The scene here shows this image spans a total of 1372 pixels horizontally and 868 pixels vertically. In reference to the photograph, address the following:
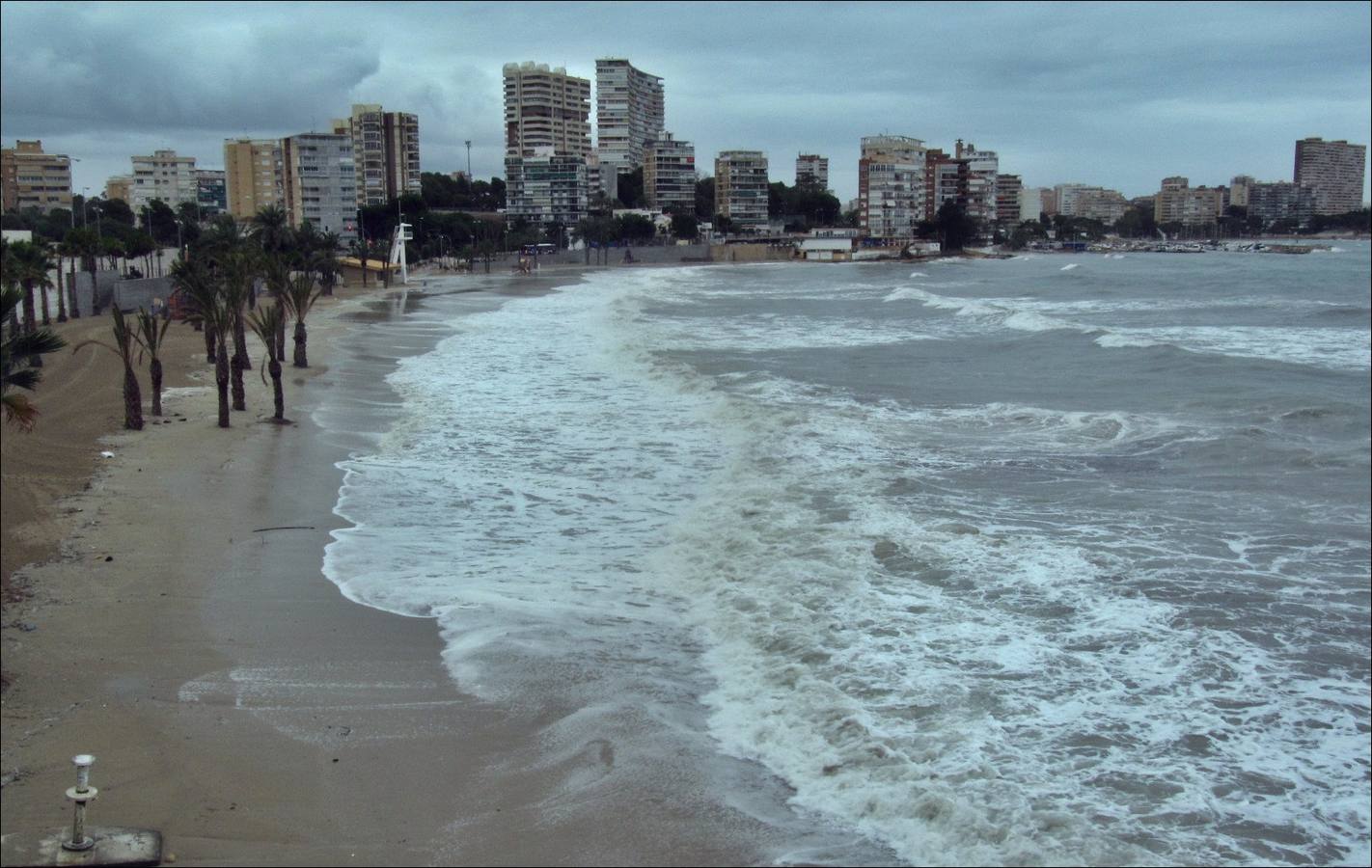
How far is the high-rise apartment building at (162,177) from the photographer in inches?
6212

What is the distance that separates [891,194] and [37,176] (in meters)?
113

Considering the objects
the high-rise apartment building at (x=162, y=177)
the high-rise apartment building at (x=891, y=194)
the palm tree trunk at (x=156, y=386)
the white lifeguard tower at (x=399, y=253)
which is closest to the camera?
the palm tree trunk at (x=156, y=386)

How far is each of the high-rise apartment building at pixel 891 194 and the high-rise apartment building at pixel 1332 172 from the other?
490ft

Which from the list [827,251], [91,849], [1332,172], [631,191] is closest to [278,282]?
[1332,172]

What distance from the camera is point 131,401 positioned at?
52.2 ft

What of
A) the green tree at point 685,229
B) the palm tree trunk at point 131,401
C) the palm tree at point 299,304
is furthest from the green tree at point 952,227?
the palm tree trunk at point 131,401

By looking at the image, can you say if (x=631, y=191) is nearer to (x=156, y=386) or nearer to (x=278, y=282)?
(x=278, y=282)

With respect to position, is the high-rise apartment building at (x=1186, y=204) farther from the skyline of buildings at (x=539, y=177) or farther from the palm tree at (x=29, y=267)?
the palm tree at (x=29, y=267)

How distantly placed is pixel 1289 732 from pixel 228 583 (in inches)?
308

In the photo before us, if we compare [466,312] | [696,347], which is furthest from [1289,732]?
[466,312]

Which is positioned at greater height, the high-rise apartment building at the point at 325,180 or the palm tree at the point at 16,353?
the high-rise apartment building at the point at 325,180

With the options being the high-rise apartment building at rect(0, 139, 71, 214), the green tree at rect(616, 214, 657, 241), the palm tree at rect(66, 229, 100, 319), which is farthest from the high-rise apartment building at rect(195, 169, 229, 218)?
the palm tree at rect(66, 229, 100, 319)

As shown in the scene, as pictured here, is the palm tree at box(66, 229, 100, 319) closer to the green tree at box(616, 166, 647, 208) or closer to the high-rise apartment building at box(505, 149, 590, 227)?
the high-rise apartment building at box(505, 149, 590, 227)

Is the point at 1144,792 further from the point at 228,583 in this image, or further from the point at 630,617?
the point at 228,583
